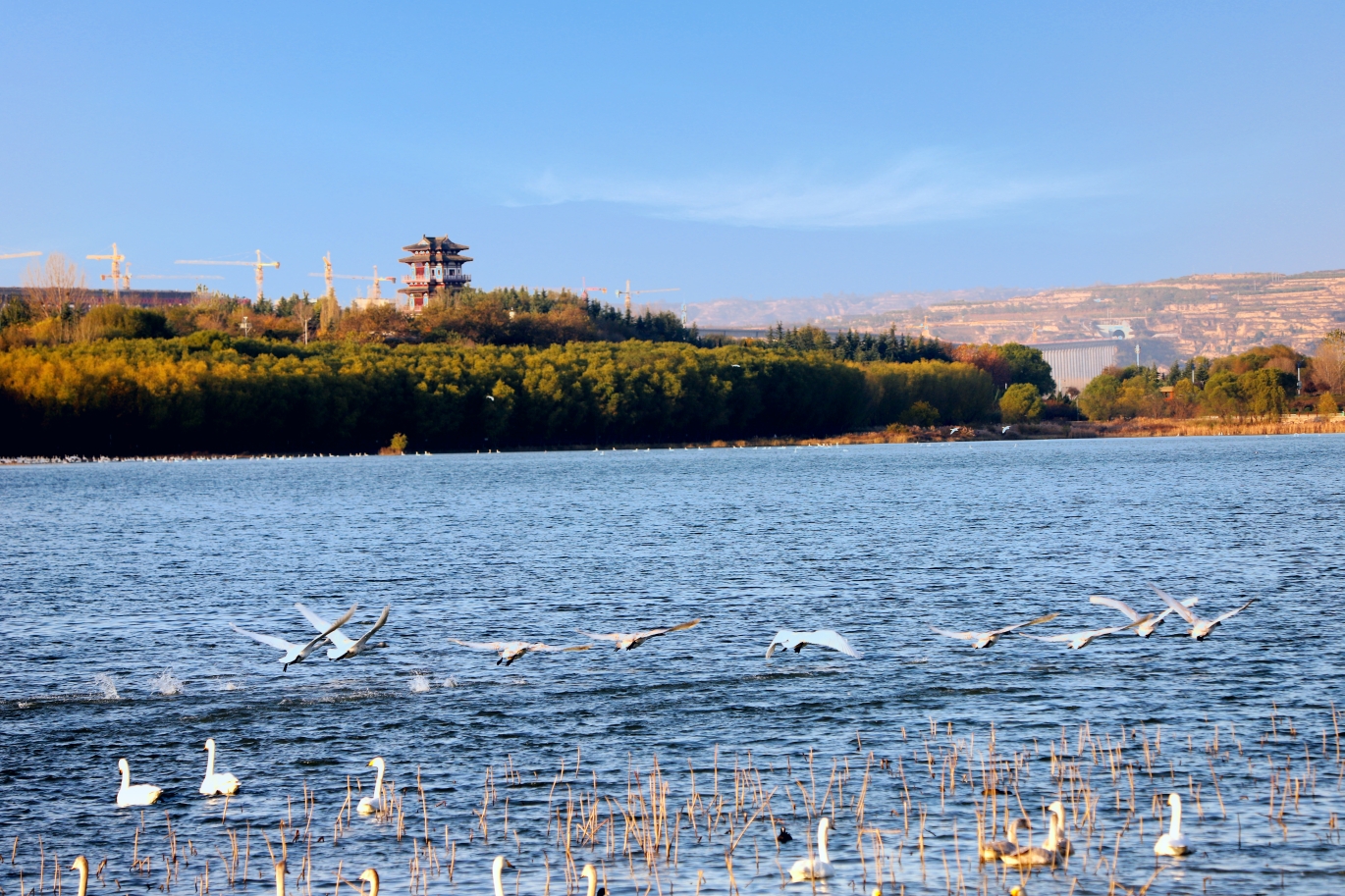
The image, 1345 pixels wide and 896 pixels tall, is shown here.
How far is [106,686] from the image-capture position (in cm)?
2503

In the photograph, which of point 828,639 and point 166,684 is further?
point 166,684

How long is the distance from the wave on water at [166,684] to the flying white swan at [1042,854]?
50.7 ft

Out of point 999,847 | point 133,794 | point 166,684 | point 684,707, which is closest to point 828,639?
point 684,707

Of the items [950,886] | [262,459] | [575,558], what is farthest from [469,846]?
[262,459]

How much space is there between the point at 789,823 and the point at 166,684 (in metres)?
13.6

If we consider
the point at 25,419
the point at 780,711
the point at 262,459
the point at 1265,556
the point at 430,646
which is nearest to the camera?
the point at 780,711

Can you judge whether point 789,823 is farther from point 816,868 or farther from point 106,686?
point 106,686

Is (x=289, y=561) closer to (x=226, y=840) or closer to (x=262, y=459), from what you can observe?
(x=226, y=840)

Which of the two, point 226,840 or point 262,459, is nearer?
point 226,840

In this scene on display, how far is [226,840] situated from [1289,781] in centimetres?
1221

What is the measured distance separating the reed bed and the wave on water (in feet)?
25.0

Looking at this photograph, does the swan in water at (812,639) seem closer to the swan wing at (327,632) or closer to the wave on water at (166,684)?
the swan wing at (327,632)

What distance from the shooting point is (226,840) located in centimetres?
1606

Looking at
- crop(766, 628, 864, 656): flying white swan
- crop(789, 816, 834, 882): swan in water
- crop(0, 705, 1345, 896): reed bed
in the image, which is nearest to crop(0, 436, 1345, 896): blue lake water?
crop(0, 705, 1345, 896): reed bed
